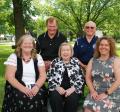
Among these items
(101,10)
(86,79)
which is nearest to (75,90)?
(86,79)

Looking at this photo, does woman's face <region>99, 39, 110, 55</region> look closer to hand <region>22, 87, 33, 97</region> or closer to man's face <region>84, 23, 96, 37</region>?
man's face <region>84, 23, 96, 37</region>

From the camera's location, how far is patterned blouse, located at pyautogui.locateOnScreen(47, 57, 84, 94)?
272 inches

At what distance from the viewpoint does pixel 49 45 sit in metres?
7.86

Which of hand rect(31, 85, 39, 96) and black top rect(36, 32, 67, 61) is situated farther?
black top rect(36, 32, 67, 61)

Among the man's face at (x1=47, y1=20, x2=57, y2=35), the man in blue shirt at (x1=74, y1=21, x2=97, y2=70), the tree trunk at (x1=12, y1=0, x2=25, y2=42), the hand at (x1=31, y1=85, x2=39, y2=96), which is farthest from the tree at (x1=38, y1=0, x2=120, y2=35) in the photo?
the hand at (x1=31, y1=85, x2=39, y2=96)

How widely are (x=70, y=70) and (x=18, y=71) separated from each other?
89 cm

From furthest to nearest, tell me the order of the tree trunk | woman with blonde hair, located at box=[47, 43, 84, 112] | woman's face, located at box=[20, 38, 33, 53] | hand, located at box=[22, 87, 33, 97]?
the tree trunk < woman's face, located at box=[20, 38, 33, 53] < woman with blonde hair, located at box=[47, 43, 84, 112] < hand, located at box=[22, 87, 33, 97]

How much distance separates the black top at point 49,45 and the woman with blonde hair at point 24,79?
910mm

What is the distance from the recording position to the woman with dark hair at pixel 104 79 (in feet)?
21.0

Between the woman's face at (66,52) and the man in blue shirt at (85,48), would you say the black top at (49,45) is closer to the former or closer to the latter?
the man in blue shirt at (85,48)

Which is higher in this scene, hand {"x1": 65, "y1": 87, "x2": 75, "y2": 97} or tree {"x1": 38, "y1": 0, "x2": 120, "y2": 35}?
tree {"x1": 38, "y1": 0, "x2": 120, "y2": 35}

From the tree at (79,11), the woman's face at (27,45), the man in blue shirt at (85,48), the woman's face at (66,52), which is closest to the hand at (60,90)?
the woman's face at (66,52)

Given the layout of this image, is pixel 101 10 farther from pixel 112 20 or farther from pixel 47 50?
pixel 47 50

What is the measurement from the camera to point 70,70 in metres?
6.96
